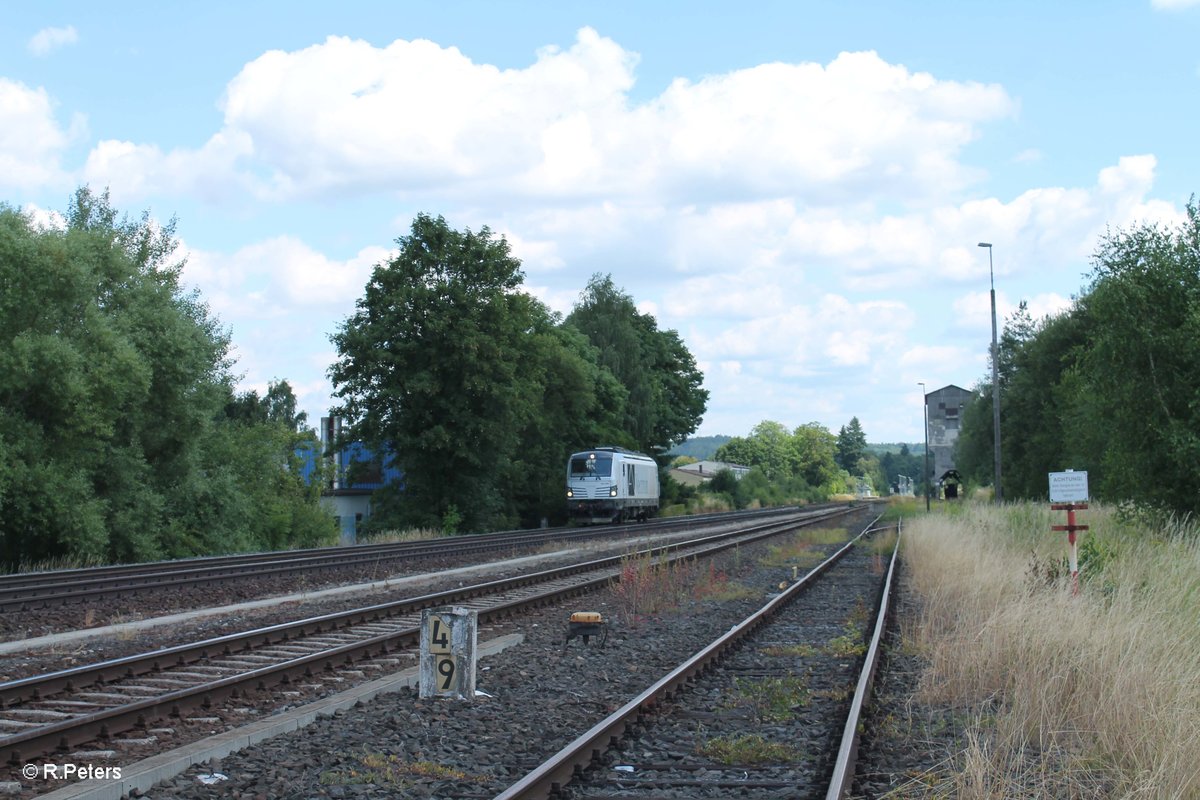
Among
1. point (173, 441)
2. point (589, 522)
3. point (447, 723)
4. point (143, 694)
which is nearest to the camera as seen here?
point (447, 723)

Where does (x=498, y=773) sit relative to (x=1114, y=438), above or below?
below

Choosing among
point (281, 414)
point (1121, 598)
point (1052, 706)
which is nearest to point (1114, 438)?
point (1121, 598)

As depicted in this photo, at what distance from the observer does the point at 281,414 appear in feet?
262

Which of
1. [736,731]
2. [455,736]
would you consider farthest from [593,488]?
[455,736]

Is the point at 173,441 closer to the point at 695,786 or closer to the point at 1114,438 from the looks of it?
the point at 1114,438

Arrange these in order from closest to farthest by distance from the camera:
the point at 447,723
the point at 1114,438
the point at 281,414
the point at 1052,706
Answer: the point at 1052,706 < the point at 447,723 < the point at 1114,438 < the point at 281,414

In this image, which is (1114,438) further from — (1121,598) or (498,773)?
(498,773)

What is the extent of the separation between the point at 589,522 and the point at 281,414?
119 ft

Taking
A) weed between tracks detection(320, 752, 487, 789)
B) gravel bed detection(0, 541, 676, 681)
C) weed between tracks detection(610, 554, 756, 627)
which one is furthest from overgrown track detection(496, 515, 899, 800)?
gravel bed detection(0, 541, 676, 681)

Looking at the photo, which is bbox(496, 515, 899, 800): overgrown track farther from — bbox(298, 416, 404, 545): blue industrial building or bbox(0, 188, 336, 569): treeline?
bbox(298, 416, 404, 545): blue industrial building

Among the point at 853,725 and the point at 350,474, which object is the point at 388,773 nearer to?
the point at 853,725

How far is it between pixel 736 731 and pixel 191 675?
16.6 ft

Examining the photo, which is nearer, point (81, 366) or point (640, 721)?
point (640, 721)

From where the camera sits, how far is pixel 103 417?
92.1 feet
